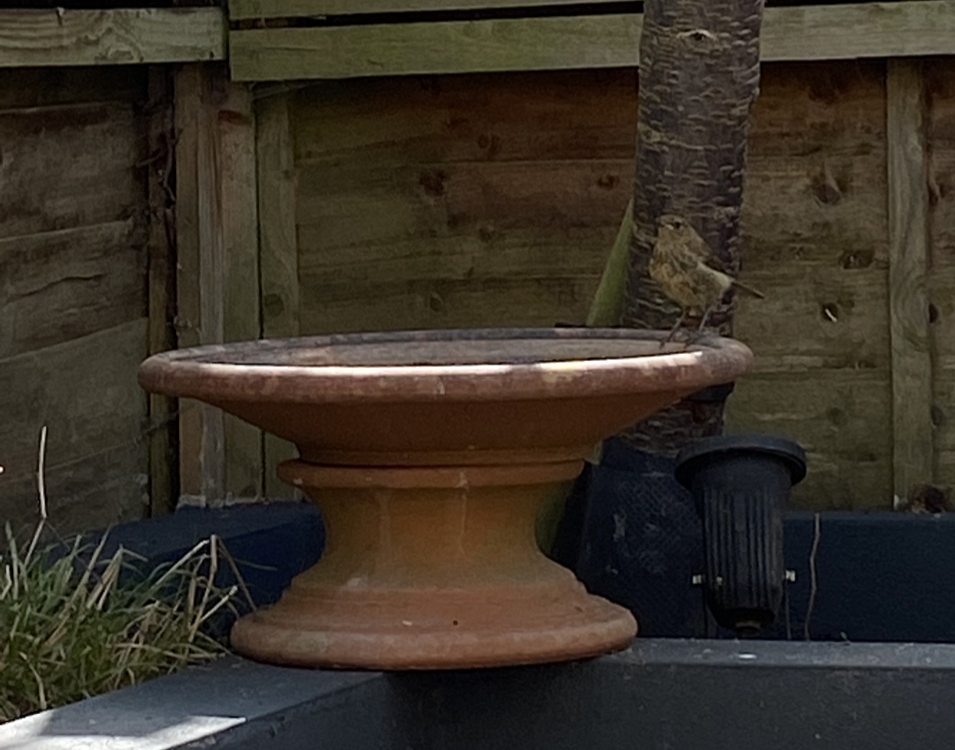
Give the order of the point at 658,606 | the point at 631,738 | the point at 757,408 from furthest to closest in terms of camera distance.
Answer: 1. the point at 757,408
2. the point at 658,606
3. the point at 631,738

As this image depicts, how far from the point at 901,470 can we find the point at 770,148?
2.12 feet

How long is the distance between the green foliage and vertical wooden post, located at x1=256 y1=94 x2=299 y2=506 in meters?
1.06

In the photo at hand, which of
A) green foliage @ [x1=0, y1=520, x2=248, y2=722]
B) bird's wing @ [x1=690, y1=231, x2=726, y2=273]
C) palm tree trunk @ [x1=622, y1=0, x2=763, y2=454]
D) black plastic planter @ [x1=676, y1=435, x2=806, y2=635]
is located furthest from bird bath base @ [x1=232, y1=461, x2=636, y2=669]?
palm tree trunk @ [x1=622, y1=0, x2=763, y2=454]

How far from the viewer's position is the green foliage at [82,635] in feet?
7.44

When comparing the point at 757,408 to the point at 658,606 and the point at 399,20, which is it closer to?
the point at 658,606

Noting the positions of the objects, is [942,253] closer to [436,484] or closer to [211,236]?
[211,236]

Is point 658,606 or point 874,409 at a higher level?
point 874,409

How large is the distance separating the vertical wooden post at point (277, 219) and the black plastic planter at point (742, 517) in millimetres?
1132

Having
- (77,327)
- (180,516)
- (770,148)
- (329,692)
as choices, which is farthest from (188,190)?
(329,692)

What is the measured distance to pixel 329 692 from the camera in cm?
218

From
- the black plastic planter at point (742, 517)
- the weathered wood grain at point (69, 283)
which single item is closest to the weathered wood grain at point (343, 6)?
the weathered wood grain at point (69, 283)

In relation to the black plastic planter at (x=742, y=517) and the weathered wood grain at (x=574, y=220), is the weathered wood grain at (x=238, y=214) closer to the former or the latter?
the weathered wood grain at (x=574, y=220)

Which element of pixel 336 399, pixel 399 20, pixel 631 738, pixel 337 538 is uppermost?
pixel 399 20

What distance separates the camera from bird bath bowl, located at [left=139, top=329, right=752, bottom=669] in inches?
87.2
